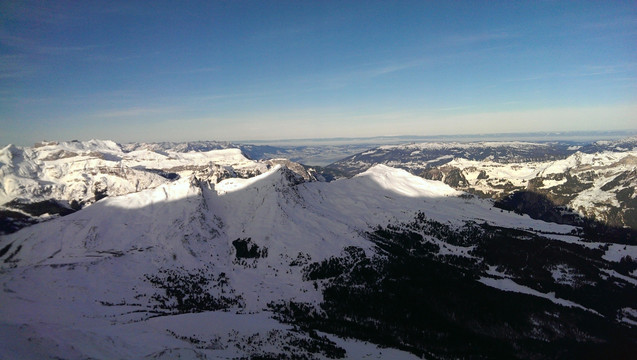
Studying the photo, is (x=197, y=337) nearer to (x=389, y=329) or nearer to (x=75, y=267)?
(x=389, y=329)

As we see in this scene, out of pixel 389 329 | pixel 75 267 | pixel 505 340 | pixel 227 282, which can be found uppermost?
pixel 75 267

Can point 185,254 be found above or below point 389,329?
above

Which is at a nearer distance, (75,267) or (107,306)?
(107,306)

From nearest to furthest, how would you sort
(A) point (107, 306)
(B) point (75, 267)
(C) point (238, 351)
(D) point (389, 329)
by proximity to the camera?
(C) point (238, 351)
(A) point (107, 306)
(D) point (389, 329)
(B) point (75, 267)

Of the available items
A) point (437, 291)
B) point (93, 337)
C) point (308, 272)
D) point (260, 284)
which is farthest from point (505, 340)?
point (93, 337)

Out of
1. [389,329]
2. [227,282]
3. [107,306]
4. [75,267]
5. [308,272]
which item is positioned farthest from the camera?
[308,272]

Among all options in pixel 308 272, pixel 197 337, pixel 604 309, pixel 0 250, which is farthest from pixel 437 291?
pixel 0 250

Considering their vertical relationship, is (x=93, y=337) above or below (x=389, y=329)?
above

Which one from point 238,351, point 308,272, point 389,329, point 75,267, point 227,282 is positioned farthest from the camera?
point 308,272

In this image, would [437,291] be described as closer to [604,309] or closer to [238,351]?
[604,309]
